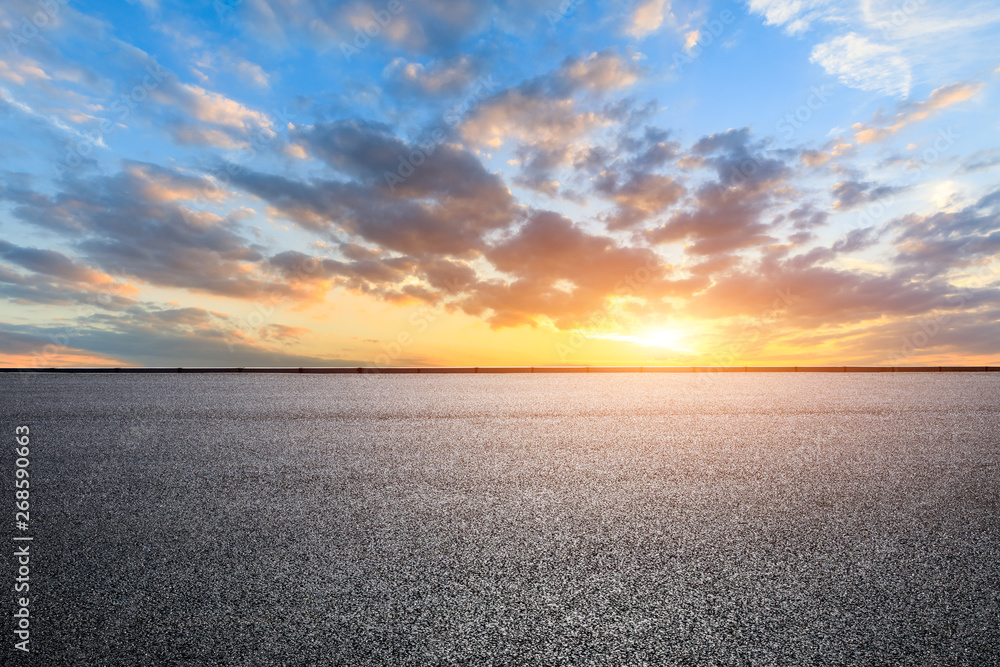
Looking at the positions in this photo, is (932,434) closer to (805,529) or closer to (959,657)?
(805,529)

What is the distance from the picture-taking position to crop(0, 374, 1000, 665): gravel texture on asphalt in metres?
2.63

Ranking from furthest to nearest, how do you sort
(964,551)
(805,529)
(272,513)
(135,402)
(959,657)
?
(135,402) < (272,513) < (805,529) < (964,551) < (959,657)

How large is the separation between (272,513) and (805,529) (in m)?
4.02

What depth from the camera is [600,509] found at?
14.9ft

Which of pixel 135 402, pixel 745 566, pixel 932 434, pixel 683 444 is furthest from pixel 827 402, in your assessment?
pixel 135 402

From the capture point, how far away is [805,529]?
413cm

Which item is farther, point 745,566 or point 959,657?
point 745,566

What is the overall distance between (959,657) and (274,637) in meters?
3.10

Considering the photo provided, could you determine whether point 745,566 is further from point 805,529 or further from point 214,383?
point 214,383

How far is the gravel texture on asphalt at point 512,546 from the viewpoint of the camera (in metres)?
2.63

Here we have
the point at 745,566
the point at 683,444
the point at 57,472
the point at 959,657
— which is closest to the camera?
the point at 959,657

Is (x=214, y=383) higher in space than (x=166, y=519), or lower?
higher

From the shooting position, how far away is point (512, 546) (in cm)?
373

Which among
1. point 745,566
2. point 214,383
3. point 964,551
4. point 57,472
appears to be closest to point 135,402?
point 214,383
